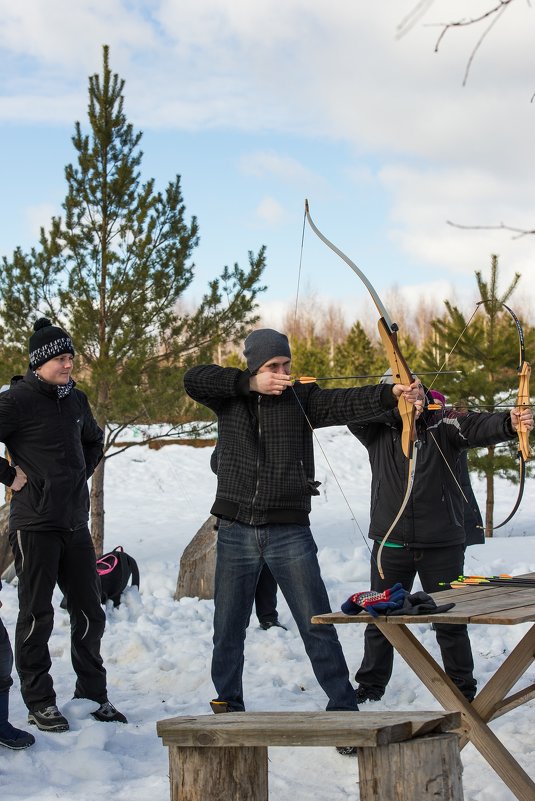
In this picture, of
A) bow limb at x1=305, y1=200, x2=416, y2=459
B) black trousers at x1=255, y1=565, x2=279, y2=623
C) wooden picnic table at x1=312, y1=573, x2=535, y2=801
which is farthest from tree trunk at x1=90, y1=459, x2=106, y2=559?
wooden picnic table at x1=312, y1=573, x2=535, y2=801

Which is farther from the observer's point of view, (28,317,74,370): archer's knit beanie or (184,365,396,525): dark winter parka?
(28,317,74,370): archer's knit beanie

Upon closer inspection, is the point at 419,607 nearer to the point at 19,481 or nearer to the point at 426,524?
the point at 426,524

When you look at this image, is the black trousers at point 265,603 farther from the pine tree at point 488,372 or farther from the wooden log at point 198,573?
the pine tree at point 488,372

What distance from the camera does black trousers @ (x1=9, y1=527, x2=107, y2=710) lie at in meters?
4.26

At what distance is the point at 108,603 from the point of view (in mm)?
6633

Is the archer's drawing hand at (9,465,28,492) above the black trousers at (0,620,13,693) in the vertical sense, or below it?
above

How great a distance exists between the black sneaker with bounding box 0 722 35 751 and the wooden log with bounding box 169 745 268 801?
1544 mm

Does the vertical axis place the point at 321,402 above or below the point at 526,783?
above

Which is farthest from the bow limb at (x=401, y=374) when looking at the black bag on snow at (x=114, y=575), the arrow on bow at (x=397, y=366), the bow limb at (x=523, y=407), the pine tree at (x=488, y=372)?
the pine tree at (x=488, y=372)

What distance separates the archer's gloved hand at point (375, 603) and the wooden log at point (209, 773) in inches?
26.8

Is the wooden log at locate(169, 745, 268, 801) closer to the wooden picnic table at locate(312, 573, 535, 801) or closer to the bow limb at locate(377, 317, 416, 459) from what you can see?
the wooden picnic table at locate(312, 573, 535, 801)

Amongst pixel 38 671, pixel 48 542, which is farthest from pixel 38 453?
pixel 38 671

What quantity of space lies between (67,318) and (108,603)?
3850 millimetres

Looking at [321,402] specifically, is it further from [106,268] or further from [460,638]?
[106,268]
